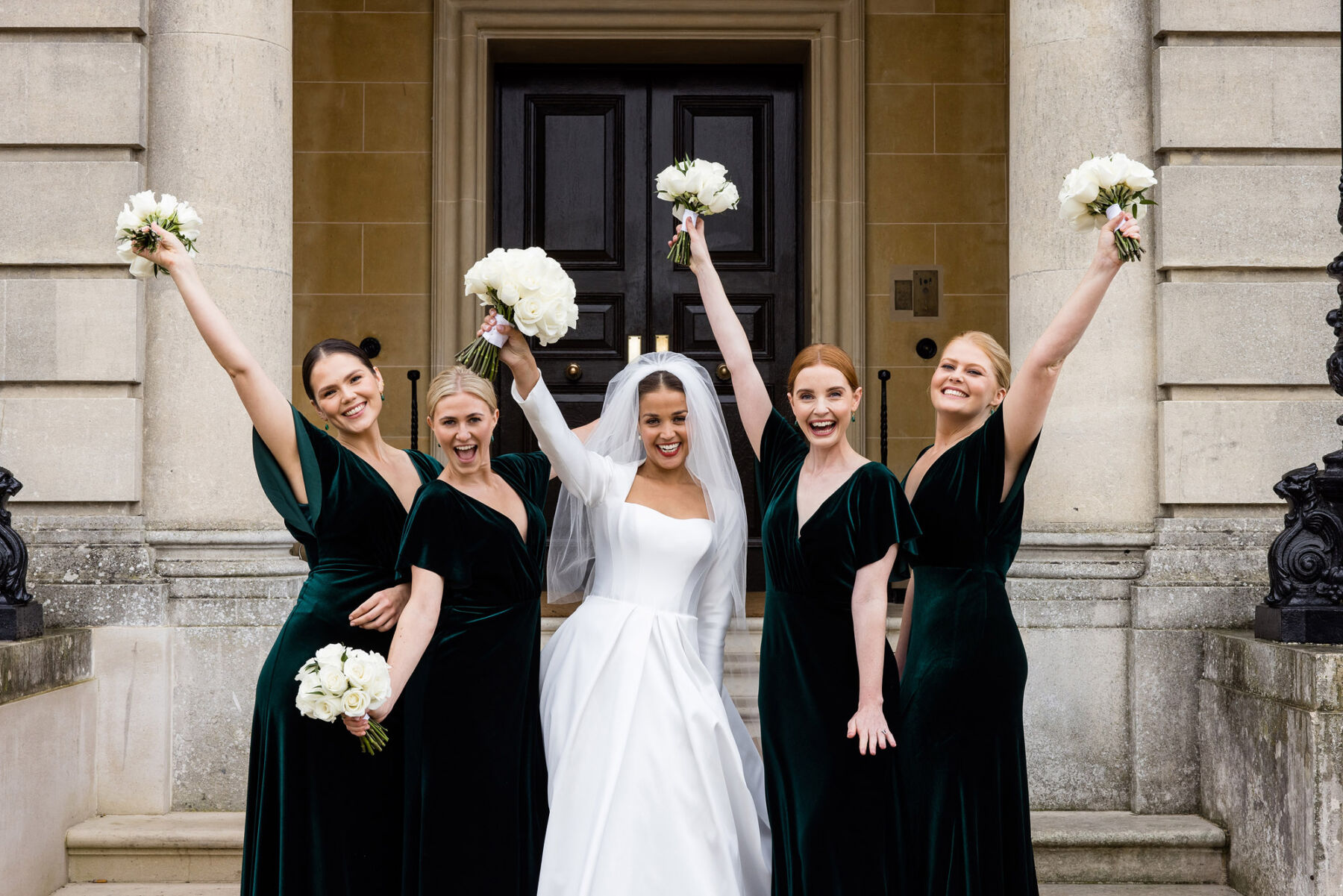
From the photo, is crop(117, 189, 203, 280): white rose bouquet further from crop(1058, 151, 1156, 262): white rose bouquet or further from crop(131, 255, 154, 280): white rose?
crop(1058, 151, 1156, 262): white rose bouquet

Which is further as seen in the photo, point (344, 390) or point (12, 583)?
point (12, 583)

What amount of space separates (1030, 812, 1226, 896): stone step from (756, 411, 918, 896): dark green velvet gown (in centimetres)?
194

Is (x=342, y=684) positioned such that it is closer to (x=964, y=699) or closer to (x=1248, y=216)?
(x=964, y=699)

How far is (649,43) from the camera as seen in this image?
26.2 ft

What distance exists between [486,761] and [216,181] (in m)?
3.36

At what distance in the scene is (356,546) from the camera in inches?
152

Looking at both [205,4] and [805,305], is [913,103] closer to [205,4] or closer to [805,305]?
[805,305]

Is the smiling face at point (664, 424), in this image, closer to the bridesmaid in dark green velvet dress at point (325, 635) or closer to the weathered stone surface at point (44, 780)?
the bridesmaid in dark green velvet dress at point (325, 635)

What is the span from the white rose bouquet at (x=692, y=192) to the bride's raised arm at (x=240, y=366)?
4.06ft

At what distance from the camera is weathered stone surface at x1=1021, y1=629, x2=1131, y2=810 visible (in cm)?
575

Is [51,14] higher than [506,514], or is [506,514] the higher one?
[51,14]

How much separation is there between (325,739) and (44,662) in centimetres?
217

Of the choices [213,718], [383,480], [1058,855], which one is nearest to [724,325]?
[383,480]

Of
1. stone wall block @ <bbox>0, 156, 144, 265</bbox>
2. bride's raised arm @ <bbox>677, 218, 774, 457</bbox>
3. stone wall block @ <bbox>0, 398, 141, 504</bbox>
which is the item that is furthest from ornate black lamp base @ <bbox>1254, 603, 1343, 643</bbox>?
stone wall block @ <bbox>0, 156, 144, 265</bbox>
